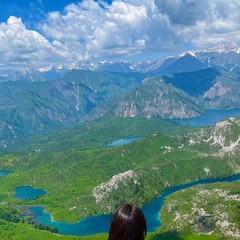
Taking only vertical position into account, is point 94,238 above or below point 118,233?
below

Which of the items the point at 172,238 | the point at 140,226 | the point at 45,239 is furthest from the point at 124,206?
the point at 45,239

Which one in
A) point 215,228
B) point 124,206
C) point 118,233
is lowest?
point 215,228

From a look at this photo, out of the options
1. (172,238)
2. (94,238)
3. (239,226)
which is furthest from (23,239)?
(239,226)

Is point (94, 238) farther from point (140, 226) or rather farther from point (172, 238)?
point (140, 226)

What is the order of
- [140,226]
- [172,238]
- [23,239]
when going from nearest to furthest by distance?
1. [140,226]
2. [172,238]
3. [23,239]

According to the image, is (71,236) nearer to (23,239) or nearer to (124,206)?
(23,239)

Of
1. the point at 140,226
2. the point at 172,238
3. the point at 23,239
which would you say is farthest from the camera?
the point at 23,239

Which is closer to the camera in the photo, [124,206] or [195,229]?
[124,206]
